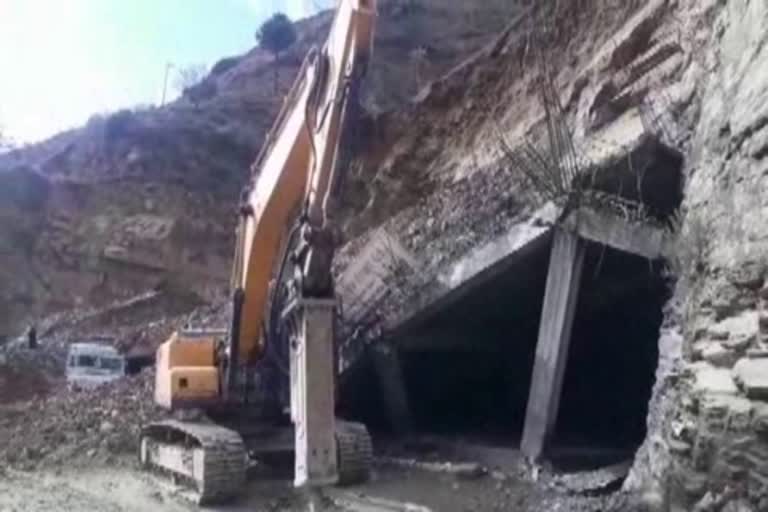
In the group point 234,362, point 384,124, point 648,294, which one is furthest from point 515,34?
point 234,362

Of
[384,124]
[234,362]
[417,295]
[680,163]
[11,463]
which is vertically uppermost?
[384,124]

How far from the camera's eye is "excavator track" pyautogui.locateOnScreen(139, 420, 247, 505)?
9570mm

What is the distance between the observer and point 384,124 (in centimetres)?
1953

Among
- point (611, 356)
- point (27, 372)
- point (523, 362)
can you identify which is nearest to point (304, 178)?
point (523, 362)

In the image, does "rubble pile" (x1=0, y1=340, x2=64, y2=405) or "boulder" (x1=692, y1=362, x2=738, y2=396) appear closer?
"boulder" (x1=692, y1=362, x2=738, y2=396)

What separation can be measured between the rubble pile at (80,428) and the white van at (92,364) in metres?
4.12

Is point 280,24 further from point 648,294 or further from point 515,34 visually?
point 648,294

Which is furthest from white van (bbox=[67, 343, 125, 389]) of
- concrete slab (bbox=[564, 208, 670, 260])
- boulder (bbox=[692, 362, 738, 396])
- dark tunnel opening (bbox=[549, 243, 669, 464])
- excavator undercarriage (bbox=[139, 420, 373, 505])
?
boulder (bbox=[692, 362, 738, 396])

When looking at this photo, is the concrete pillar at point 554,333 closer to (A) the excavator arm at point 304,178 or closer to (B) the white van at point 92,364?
(A) the excavator arm at point 304,178

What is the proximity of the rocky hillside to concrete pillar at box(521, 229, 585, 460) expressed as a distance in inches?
691

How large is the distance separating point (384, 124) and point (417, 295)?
8054 millimetres

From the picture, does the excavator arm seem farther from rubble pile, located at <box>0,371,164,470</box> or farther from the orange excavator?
rubble pile, located at <box>0,371,164,470</box>

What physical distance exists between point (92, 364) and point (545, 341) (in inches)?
456

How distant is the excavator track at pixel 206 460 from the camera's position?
377 inches
